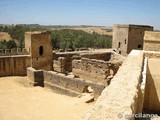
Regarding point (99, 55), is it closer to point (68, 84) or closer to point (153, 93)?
point (68, 84)

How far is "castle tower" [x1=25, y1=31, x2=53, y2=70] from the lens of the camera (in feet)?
68.5

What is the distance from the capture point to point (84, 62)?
1997 cm

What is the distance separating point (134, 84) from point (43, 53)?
55.4 feet

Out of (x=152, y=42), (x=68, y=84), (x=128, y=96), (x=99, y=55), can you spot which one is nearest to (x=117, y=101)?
(x=128, y=96)

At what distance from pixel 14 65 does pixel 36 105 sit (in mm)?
→ 7661

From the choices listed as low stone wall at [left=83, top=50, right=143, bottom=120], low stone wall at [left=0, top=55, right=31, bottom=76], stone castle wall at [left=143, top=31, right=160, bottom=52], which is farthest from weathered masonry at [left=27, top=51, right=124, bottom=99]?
low stone wall at [left=83, top=50, right=143, bottom=120]

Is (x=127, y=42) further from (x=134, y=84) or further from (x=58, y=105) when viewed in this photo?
(x=134, y=84)

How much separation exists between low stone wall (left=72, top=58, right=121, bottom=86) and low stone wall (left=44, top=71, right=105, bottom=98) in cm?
248

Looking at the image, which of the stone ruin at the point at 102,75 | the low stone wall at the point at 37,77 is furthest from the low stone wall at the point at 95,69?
the low stone wall at the point at 37,77

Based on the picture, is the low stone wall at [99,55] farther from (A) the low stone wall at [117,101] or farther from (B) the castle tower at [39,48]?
(A) the low stone wall at [117,101]

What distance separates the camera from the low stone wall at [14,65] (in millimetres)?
19984

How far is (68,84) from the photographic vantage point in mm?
16578

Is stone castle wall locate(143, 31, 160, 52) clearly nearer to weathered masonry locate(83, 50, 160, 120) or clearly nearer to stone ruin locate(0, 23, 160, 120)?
stone ruin locate(0, 23, 160, 120)

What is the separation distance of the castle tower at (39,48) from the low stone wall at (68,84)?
10.7 ft
